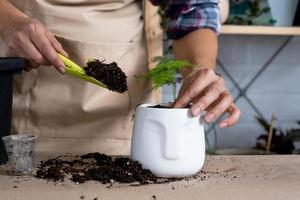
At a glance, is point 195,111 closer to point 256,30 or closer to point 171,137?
point 171,137

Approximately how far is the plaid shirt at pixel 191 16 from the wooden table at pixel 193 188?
0.37m

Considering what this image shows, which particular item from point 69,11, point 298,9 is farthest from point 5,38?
point 298,9

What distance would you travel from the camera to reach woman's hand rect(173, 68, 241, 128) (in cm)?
75

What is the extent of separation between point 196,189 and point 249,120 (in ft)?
4.62

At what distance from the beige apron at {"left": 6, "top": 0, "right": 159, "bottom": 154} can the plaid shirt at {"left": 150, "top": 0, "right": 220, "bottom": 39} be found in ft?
0.42

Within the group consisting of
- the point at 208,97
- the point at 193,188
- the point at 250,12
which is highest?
the point at 250,12

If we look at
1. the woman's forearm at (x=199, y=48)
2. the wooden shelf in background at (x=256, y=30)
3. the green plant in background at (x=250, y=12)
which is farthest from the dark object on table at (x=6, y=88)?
the green plant in background at (x=250, y=12)

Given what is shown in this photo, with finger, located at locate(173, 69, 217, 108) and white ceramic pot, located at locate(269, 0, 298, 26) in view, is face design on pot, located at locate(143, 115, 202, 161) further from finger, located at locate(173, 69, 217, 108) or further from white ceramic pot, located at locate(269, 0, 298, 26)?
white ceramic pot, located at locate(269, 0, 298, 26)

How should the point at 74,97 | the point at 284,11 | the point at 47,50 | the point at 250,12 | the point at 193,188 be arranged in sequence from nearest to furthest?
the point at 193,188
the point at 47,50
the point at 74,97
the point at 250,12
the point at 284,11

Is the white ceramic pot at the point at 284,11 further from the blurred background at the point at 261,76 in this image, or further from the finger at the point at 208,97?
the finger at the point at 208,97

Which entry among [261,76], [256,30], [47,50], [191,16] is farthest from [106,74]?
[261,76]

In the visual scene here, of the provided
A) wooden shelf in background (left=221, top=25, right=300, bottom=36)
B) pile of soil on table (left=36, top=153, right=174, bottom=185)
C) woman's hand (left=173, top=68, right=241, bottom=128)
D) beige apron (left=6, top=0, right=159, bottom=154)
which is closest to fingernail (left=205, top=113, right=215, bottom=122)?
woman's hand (left=173, top=68, right=241, bottom=128)

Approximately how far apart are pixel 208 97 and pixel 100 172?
0.19 metres

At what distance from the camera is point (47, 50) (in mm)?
750
